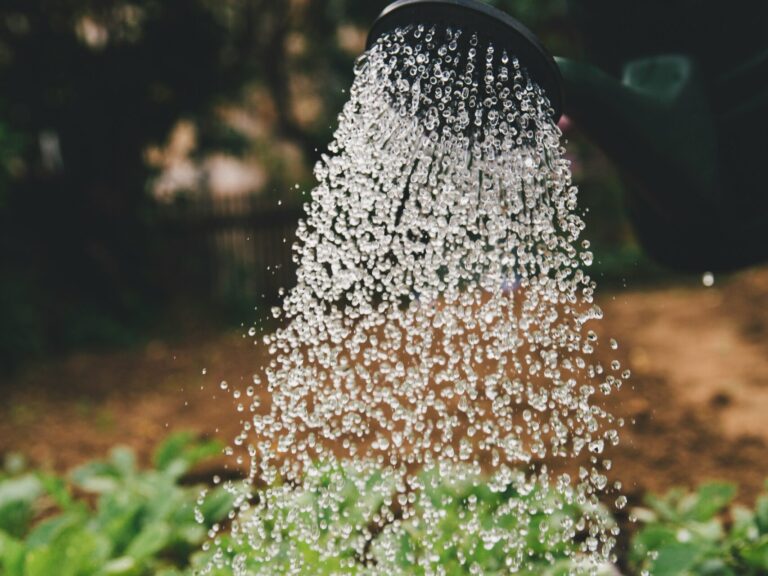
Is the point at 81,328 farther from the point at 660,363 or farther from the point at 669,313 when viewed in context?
the point at 669,313

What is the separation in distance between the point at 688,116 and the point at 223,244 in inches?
290

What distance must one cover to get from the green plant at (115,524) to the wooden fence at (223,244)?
17.2ft

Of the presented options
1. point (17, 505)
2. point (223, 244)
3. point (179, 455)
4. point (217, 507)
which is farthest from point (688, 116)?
point (223, 244)

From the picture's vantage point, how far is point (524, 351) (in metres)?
4.88

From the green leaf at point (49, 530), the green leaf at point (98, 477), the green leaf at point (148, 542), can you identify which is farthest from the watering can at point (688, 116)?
the green leaf at point (98, 477)

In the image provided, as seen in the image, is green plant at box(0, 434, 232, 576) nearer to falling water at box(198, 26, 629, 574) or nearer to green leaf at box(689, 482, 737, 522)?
falling water at box(198, 26, 629, 574)

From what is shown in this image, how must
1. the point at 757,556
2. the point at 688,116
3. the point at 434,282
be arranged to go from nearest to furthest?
the point at 688,116, the point at 434,282, the point at 757,556

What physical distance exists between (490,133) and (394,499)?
1617 mm

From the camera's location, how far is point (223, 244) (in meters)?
8.70

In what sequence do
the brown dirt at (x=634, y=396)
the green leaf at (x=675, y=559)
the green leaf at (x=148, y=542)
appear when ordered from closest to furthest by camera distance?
1. the green leaf at (x=675, y=559)
2. the green leaf at (x=148, y=542)
3. the brown dirt at (x=634, y=396)

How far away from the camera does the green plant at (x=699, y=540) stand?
79.8 inches

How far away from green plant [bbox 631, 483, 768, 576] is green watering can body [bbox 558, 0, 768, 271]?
767 millimetres

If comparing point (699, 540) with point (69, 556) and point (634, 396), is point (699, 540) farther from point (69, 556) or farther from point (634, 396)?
point (634, 396)

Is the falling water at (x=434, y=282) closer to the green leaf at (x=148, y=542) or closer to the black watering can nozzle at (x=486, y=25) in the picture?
the black watering can nozzle at (x=486, y=25)
